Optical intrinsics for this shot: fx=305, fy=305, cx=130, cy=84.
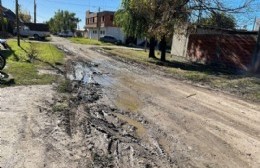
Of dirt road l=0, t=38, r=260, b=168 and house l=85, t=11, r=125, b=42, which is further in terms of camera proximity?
house l=85, t=11, r=125, b=42

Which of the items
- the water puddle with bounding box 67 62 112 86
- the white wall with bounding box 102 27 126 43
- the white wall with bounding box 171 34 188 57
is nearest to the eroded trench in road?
the water puddle with bounding box 67 62 112 86

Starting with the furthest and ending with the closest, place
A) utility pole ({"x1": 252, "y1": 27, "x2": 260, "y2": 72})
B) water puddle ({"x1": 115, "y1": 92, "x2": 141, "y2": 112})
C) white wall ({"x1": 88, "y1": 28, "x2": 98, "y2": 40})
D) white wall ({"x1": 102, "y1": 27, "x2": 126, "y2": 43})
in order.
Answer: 1. white wall ({"x1": 88, "y1": 28, "x2": 98, "y2": 40})
2. white wall ({"x1": 102, "y1": 27, "x2": 126, "y2": 43})
3. utility pole ({"x1": 252, "y1": 27, "x2": 260, "y2": 72})
4. water puddle ({"x1": 115, "y1": 92, "x2": 141, "y2": 112})

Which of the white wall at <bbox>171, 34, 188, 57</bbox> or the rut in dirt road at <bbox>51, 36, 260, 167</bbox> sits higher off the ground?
the white wall at <bbox>171, 34, 188, 57</bbox>

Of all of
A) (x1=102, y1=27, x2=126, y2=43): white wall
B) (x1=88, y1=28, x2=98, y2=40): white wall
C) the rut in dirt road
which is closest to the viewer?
the rut in dirt road

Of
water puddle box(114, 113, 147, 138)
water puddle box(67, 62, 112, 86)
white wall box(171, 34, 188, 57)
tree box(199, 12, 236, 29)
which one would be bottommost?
water puddle box(67, 62, 112, 86)

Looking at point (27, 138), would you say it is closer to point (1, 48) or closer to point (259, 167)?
point (259, 167)

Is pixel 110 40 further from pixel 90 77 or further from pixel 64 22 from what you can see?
→ pixel 64 22

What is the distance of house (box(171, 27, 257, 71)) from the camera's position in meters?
22.1

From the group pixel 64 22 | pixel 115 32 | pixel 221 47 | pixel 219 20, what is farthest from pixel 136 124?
pixel 64 22

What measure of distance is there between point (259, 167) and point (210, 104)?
203 inches

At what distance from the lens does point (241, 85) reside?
1571 centimetres

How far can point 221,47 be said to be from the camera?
24938mm

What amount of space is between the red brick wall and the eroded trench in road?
1487cm

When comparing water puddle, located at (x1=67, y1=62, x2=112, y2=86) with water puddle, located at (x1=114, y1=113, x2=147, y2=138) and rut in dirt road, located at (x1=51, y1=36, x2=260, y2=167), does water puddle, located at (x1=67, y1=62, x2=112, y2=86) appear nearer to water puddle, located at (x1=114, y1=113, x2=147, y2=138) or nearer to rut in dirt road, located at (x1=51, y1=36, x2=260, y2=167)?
rut in dirt road, located at (x1=51, y1=36, x2=260, y2=167)
